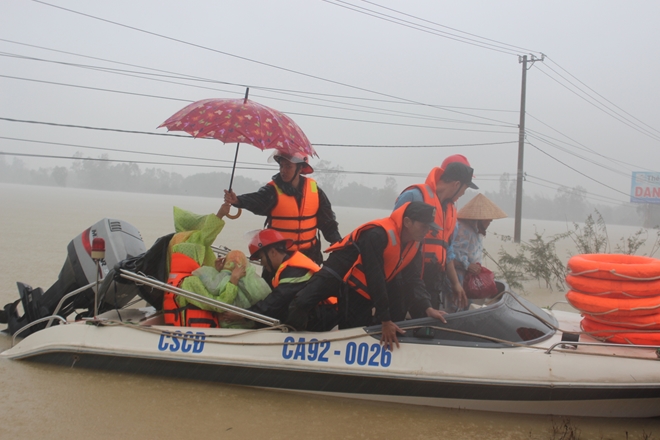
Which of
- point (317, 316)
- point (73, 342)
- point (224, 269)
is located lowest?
point (73, 342)

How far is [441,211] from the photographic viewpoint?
4.30 meters

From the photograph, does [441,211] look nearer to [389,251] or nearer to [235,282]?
[389,251]

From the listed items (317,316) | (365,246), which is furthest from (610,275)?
(317,316)

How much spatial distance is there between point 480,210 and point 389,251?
65.2 inches

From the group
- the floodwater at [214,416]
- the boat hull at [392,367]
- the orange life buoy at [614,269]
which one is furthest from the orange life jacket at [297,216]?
the orange life buoy at [614,269]

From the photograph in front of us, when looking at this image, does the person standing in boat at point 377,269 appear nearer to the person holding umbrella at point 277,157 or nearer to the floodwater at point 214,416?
the floodwater at point 214,416

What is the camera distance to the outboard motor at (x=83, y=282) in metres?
4.71

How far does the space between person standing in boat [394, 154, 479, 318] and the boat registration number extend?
86 cm

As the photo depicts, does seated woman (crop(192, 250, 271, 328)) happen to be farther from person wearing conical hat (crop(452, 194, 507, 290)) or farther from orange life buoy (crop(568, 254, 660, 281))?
orange life buoy (crop(568, 254, 660, 281))

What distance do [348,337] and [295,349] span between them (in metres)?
0.39

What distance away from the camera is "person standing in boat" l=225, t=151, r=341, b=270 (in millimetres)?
4738

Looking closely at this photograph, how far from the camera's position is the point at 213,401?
3855 mm

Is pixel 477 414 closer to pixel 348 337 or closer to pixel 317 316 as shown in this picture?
pixel 348 337

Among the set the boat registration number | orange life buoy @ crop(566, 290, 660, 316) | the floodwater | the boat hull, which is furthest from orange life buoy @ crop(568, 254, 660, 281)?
the boat registration number
